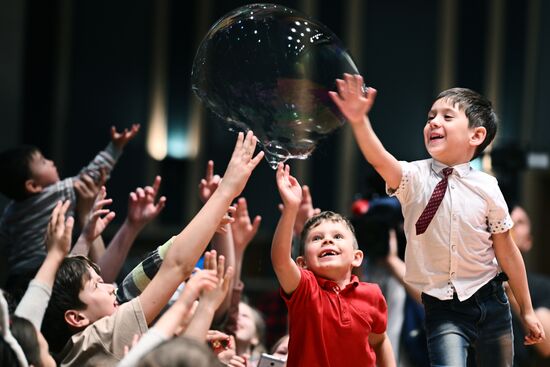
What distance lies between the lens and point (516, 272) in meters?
3.36

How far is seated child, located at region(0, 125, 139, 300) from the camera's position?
4.40 metres

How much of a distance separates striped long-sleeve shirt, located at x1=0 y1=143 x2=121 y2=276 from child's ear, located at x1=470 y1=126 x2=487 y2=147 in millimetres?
1727

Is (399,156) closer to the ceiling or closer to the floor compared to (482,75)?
closer to the floor

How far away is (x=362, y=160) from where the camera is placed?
854 centimetres

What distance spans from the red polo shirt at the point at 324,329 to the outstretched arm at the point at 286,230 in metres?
0.08

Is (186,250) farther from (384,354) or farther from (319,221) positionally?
(384,354)

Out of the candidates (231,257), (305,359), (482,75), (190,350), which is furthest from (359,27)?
Answer: (190,350)

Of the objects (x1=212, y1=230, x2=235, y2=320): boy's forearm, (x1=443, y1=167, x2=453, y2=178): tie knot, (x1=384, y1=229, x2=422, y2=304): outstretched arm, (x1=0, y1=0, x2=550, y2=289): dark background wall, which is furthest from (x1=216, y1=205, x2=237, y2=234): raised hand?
(x1=0, y1=0, x2=550, y2=289): dark background wall

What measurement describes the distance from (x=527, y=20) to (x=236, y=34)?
5.46m

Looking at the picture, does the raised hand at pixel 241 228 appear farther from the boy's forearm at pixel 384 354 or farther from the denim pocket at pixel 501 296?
the denim pocket at pixel 501 296

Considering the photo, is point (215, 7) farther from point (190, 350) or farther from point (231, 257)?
point (190, 350)

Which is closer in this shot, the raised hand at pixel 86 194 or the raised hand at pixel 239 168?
the raised hand at pixel 239 168

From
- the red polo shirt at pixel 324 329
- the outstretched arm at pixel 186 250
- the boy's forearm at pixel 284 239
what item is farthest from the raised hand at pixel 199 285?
the red polo shirt at pixel 324 329

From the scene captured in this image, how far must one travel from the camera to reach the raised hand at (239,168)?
3133mm
